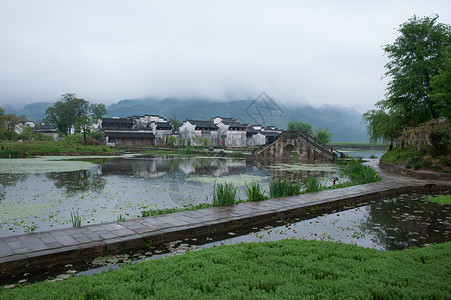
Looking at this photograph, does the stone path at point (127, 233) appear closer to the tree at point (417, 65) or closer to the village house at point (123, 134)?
the tree at point (417, 65)

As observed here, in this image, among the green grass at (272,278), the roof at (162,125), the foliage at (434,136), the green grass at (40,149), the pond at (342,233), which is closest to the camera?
the green grass at (272,278)

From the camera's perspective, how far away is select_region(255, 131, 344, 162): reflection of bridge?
3641 centimetres

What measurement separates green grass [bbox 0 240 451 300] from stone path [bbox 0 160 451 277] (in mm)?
1321

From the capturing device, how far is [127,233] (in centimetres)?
631

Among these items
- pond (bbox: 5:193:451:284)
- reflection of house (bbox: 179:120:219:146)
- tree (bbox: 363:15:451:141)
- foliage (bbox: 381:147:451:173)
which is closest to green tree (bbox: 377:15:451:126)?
tree (bbox: 363:15:451:141)

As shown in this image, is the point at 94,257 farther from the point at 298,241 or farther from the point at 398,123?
the point at 398,123

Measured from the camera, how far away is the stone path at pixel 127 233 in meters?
5.08

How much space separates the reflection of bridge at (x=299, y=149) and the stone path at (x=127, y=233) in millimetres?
27318

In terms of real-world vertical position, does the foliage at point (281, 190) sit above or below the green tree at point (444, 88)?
below

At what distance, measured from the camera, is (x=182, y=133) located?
73.4 m

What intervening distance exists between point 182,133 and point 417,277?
233ft

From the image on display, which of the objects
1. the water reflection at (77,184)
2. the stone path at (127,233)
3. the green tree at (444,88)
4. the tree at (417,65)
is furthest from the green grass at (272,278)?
the tree at (417,65)

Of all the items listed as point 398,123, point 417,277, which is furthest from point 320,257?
point 398,123

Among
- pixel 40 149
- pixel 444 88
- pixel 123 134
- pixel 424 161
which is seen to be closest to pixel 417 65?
pixel 444 88
